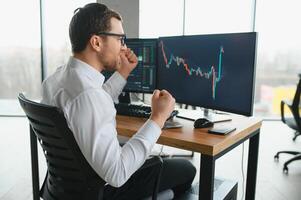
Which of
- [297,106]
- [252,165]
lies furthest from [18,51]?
[252,165]

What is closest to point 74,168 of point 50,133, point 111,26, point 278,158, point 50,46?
point 50,133

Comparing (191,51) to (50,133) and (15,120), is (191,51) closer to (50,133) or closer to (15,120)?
(50,133)

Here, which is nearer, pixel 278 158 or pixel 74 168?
pixel 74 168

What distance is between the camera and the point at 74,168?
1.12m

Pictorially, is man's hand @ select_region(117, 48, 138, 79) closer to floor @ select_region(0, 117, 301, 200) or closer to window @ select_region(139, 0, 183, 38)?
floor @ select_region(0, 117, 301, 200)

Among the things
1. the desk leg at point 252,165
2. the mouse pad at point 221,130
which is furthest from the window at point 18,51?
the mouse pad at point 221,130

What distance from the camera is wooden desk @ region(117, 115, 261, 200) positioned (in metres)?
1.28

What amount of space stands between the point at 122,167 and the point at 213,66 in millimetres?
840

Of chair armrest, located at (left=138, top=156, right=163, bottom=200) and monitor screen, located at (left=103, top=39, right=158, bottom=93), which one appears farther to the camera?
monitor screen, located at (left=103, top=39, right=158, bottom=93)

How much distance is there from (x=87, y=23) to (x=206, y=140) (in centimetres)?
69

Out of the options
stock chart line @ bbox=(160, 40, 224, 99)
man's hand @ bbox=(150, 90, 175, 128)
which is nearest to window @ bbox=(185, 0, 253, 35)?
stock chart line @ bbox=(160, 40, 224, 99)

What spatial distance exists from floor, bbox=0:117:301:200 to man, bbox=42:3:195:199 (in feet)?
3.28

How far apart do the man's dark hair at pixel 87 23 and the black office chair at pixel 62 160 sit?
0.94ft

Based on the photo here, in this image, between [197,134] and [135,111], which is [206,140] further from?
[135,111]
